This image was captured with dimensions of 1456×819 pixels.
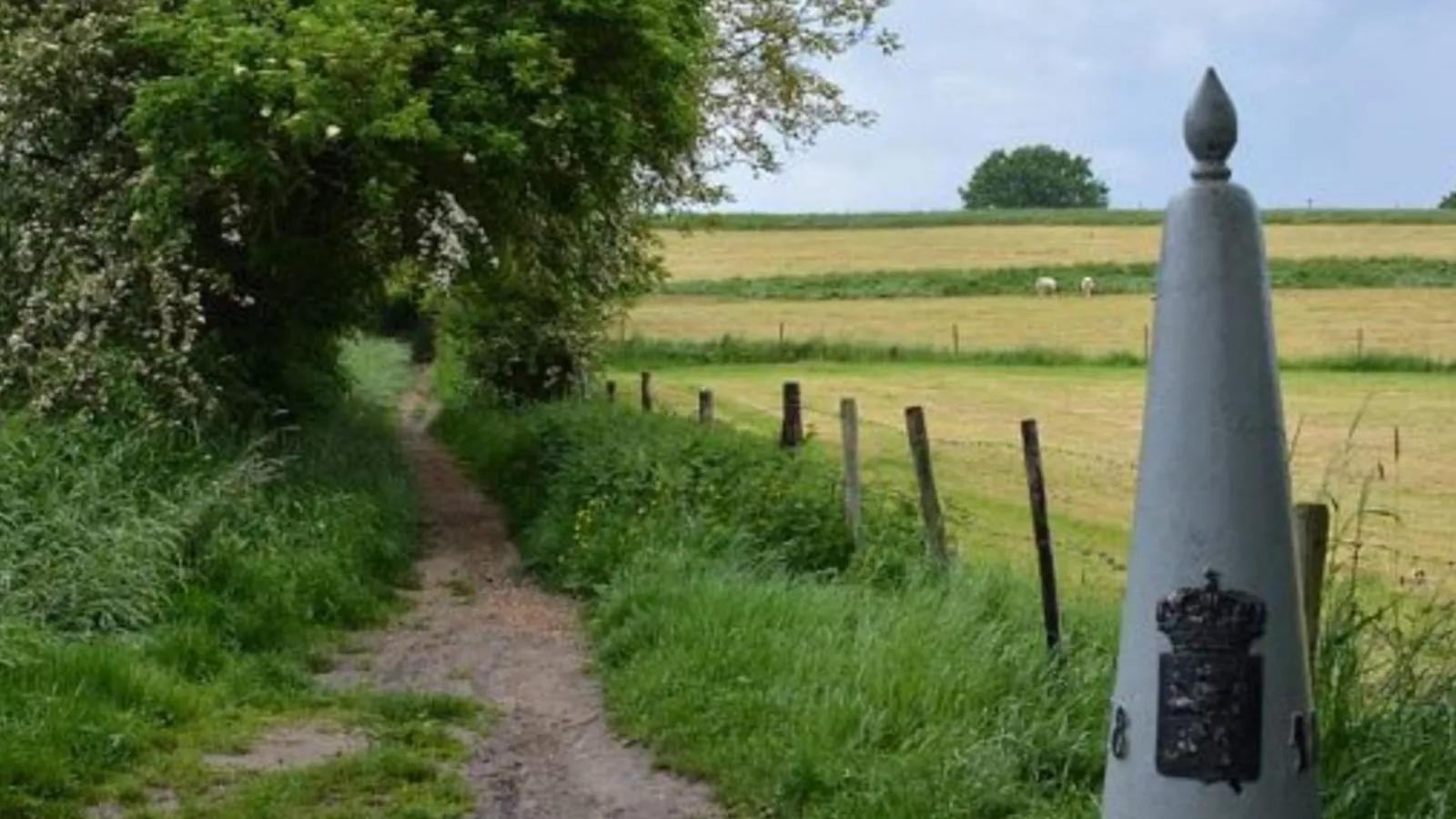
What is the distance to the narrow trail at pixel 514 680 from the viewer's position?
836 centimetres

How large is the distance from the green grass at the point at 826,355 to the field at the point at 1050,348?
0.84 feet

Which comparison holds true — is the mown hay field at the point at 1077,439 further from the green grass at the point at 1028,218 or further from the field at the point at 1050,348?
the green grass at the point at 1028,218

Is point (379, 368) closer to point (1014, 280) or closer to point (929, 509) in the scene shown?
point (1014, 280)

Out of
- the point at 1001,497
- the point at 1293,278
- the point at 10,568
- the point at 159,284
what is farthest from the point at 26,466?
the point at 1293,278

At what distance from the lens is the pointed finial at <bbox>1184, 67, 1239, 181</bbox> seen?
14.4 ft

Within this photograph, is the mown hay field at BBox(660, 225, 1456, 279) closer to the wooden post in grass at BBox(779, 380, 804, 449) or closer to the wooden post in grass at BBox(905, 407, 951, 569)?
the wooden post in grass at BBox(779, 380, 804, 449)

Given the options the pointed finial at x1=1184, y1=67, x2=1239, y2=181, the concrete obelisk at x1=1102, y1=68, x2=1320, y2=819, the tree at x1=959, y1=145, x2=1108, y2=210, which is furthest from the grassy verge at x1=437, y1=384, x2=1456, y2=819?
the tree at x1=959, y1=145, x2=1108, y2=210

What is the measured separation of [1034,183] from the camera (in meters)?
111

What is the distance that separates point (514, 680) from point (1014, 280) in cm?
5419

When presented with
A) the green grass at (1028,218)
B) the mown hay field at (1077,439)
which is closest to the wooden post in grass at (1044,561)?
the mown hay field at (1077,439)

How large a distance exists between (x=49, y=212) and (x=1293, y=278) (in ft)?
167

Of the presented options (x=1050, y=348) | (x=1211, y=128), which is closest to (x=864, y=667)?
(x=1211, y=128)

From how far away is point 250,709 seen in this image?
9.80 metres

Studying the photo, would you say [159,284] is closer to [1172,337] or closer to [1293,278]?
[1172,337]
